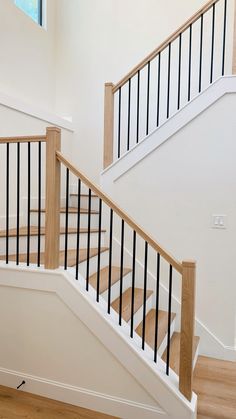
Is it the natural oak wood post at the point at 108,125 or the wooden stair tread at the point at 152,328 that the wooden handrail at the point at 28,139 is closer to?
the natural oak wood post at the point at 108,125

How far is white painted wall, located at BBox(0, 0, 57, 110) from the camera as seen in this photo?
11.3ft

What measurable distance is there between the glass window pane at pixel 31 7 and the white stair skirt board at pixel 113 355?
10.6 feet

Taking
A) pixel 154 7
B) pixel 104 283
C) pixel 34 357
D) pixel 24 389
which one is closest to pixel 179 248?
pixel 104 283

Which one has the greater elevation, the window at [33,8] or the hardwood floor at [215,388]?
the window at [33,8]

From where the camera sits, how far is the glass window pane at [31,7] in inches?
148

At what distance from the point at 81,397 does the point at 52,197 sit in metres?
1.47

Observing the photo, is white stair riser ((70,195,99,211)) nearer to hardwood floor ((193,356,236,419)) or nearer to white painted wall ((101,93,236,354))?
white painted wall ((101,93,236,354))

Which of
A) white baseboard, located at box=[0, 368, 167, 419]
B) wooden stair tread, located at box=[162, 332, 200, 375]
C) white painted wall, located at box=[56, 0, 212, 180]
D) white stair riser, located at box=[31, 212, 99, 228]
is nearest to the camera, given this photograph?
white baseboard, located at box=[0, 368, 167, 419]

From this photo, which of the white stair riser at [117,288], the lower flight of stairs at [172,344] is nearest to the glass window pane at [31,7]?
the lower flight of stairs at [172,344]

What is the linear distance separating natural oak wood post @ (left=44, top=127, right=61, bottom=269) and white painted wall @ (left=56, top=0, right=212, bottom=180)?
2.11 meters

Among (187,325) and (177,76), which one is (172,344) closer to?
(187,325)

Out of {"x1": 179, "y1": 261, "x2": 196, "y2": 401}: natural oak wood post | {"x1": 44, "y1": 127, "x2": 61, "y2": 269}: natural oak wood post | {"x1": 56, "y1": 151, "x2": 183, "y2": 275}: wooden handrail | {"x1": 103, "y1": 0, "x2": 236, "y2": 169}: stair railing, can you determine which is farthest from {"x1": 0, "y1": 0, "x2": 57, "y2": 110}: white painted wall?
{"x1": 179, "y1": 261, "x2": 196, "y2": 401}: natural oak wood post

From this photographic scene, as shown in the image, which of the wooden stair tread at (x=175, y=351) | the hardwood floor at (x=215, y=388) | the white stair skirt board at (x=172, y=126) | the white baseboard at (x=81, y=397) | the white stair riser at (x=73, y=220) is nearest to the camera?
the white baseboard at (x=81, y=397)

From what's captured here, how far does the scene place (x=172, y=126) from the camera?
9.92ft
